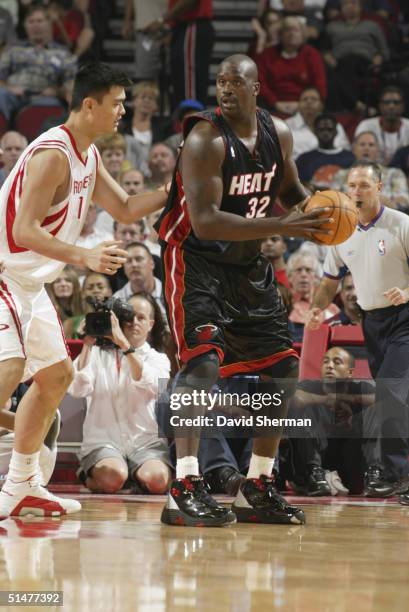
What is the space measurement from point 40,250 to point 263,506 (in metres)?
1.47

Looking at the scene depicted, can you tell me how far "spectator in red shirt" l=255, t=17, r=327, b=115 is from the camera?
36.6 ft

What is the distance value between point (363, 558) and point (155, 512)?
1.69m

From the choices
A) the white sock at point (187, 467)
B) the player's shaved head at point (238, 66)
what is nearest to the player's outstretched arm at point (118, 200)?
the player's shaved head at point (238, 66)

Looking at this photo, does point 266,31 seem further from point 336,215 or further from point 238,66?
point 336,215

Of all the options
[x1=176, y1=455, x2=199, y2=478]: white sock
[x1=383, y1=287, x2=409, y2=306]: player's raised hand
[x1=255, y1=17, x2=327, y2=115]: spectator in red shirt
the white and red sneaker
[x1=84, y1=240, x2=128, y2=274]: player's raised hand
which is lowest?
the white and red sneaker

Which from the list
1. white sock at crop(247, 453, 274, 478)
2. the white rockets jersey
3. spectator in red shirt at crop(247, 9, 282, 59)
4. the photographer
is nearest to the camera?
the white rockets jersey

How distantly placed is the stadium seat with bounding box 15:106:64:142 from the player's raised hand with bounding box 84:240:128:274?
270 inches

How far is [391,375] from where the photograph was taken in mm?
5922

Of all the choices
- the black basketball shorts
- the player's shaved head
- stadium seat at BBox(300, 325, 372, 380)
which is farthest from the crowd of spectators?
the player's shaved head

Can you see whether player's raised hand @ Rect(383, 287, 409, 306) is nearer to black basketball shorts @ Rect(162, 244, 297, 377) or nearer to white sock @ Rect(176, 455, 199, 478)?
black basketball shorts @ Rect(162, 244, 297, 377)

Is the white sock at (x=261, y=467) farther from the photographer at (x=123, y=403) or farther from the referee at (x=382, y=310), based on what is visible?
the photographer at (x=123, y=403)

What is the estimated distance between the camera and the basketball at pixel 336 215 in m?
4.16

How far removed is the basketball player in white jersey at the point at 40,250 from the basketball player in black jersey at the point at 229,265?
34cm

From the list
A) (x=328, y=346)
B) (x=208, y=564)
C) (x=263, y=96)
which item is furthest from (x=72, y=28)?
(x=208, y=564)
